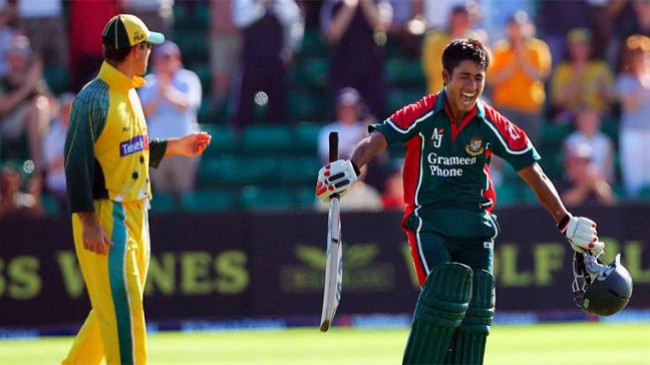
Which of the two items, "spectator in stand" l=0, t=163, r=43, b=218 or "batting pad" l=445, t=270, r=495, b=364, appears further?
"spectator in stand" l=0, t=163, r=43, b=218

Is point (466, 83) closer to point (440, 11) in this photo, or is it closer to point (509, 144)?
point (509, 144)

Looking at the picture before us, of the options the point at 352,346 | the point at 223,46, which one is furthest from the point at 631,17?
the point at 352,346

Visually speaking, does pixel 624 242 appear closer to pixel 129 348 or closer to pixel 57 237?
pixel 57 237

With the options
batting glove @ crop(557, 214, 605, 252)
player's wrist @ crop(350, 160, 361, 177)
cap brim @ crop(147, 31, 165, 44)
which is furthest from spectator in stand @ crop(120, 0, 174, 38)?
batting glove @ crop(557, 214, 605, 252)

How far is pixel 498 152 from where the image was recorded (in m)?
7.64

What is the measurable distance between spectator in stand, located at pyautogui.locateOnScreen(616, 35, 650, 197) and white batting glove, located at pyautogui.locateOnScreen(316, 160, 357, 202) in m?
9.68

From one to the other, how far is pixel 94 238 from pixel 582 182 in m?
9.16

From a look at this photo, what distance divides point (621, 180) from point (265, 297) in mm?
4940

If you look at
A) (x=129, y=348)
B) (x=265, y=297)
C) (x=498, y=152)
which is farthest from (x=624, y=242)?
(x=129, y=348)

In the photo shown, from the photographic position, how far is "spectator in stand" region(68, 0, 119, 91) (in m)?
15.9

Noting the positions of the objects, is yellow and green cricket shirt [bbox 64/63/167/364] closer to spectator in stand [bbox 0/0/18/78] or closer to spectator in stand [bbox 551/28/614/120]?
spectator in stand [bbox 0/0/18/78]

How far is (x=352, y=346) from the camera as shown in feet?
40.6

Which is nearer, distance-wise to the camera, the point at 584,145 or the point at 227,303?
the point at 227,303

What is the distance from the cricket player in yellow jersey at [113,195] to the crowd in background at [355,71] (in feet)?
23.7
